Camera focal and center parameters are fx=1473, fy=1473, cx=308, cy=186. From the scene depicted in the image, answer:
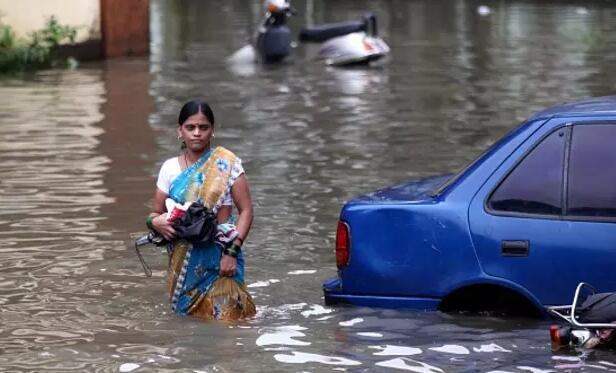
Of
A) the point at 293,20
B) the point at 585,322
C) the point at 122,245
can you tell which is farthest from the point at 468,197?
the point at 293,20

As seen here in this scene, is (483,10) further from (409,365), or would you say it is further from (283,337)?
(409,365)

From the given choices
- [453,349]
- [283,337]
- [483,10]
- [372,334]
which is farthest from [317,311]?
[483,10]

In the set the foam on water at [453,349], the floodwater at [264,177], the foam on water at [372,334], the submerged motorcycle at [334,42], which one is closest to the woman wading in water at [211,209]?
the floodwater at [264,177]

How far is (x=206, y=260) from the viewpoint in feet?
27.1

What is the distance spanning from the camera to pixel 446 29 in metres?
36.9

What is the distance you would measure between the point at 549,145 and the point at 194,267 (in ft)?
6.84

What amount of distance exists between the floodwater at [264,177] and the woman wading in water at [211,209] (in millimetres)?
174

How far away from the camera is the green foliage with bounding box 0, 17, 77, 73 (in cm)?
2416

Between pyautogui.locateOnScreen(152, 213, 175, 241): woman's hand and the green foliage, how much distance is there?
1647 cm

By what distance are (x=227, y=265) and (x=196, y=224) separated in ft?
1.04

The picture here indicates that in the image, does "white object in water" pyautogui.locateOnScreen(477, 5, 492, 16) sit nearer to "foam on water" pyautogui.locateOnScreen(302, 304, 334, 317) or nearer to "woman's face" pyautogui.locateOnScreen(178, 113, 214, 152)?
"foam on water" pyautogui.locateOnScreen(302, 304, 334, 317)

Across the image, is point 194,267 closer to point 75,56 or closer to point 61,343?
point 61,343

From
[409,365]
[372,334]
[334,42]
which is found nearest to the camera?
[409,365]

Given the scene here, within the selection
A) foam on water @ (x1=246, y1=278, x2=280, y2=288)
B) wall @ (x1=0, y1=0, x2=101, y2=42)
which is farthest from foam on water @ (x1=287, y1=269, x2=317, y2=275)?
wall @ (x1=0, y1=0, x2=101, y2=42)
